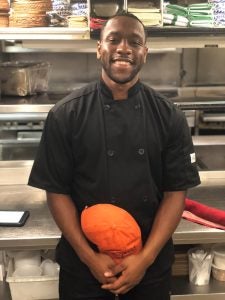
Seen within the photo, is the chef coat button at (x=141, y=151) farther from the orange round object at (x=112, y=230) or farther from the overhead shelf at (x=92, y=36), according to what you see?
the overhead shelf at (x=92, y=36)

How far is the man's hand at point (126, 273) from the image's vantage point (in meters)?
1.29

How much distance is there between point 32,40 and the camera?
1.93 metres

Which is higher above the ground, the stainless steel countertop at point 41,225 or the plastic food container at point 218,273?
the stainless steel countertop at point 41,225

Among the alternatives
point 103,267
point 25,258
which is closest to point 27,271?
point 25,258

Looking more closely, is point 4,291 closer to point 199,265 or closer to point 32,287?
point 32,287

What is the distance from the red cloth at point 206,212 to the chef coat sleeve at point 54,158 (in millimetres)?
710

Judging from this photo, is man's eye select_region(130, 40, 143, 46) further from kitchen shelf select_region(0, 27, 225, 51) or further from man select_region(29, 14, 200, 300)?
kitchen shelf select_region(0, 27, 225, 51)

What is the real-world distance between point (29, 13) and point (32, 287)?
123 centimetres

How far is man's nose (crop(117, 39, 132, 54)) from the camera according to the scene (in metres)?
1.26

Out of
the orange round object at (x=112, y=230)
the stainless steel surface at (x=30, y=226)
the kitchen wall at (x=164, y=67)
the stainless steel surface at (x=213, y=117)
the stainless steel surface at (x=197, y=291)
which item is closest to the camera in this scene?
the orange round object at (x=112, y=230)

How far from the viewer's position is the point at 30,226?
5.55 ft

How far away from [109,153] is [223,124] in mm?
2307

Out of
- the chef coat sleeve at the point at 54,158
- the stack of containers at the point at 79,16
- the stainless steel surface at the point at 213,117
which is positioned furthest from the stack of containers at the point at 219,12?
the stainless steel surface at the point at 213,117

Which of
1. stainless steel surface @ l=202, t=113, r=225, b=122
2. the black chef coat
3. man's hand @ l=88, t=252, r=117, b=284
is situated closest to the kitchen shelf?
the black chef coat
